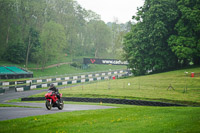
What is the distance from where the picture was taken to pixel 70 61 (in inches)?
3455

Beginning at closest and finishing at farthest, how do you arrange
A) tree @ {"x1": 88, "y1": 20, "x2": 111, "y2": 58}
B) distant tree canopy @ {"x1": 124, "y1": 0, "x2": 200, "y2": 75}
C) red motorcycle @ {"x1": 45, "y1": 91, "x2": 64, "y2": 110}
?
red motorcycle @ {"x1": 45, "y1": 91, "x2": 64, "y2": 110}, distant tree canopy @ {"x1": 124, "y1": 0, "x2": 200, "y2": 75}, tree @ {"x1": 88, "y1": 20, "x2": 111, "y2": 58}

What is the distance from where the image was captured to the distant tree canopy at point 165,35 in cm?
4528

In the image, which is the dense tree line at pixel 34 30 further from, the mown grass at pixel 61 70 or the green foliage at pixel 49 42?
the mown grass at pixel 61 70

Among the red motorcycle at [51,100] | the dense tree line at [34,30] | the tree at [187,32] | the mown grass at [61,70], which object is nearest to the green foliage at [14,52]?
the dense tree line at [34,30]

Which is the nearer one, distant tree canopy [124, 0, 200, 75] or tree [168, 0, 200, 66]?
tree [168, 0, 200, 66]

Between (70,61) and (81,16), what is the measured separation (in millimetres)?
30677

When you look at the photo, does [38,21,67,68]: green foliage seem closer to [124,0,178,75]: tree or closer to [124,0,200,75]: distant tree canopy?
[124,0,200,75]: distant tree canopy

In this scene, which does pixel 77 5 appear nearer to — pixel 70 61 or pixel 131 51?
pixel 70 61

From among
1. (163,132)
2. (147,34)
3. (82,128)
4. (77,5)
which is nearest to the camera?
(163,132)

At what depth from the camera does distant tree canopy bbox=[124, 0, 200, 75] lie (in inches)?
1783

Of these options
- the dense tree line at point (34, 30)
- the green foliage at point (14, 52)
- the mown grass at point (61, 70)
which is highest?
the dense tree line at point (34, 30)

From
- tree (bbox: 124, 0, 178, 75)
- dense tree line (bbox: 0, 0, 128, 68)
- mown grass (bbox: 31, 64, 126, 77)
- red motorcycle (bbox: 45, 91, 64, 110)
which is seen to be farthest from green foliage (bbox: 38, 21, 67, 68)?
red motorcycle (bbox: 45, 91, 64, 110)

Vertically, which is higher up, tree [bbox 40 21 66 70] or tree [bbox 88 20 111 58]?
tree [bbox 88 20 111 58]

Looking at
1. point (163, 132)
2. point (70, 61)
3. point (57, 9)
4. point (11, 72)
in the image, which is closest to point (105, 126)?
point (163, 132)
